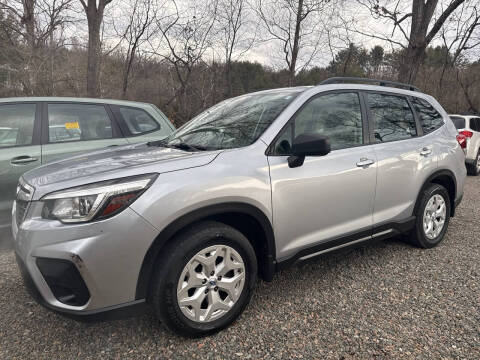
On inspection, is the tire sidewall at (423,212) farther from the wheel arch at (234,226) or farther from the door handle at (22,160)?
the door handle at (22,160)

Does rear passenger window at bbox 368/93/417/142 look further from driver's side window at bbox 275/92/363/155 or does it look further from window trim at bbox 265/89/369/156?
driver's side window at bbox 275/92/363/155

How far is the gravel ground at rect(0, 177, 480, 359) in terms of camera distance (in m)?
1.98

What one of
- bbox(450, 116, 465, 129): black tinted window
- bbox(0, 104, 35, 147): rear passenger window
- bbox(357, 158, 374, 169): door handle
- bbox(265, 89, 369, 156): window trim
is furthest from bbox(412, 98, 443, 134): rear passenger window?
bbox(450, 116, 465, 129): black tinted window

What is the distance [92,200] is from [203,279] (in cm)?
83

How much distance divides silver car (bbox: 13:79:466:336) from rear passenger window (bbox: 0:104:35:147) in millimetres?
1520

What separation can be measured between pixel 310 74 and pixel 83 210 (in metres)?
16.6

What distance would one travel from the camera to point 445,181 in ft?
11.9

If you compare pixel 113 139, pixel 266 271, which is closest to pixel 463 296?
pixel 266 271

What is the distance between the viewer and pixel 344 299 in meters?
2.54

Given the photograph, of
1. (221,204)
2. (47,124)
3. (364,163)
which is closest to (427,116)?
(364,163)

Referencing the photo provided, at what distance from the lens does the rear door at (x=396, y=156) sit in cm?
288

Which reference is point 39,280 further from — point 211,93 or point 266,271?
point 211,93

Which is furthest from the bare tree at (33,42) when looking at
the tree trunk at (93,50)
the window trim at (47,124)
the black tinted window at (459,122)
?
the black tinted window at (459,122)


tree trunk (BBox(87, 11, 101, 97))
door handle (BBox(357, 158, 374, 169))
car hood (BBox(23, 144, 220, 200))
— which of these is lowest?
car hood (BBox(23, 144, 220, 200))
